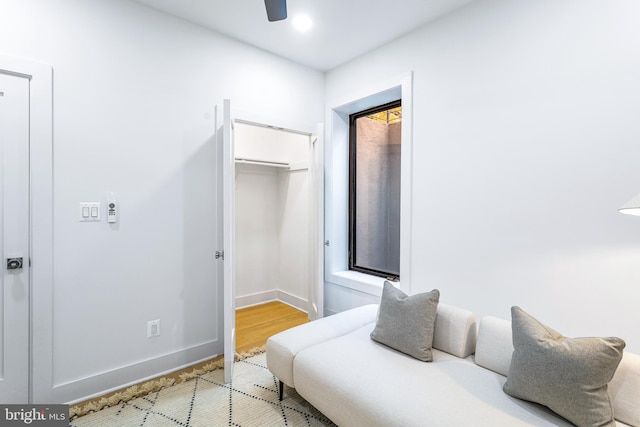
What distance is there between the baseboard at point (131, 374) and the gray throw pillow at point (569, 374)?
2.23 metres

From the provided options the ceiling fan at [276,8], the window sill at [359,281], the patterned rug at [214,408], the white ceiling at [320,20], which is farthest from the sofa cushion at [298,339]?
the white ceiling at [320,20]

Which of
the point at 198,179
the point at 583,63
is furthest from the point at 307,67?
the point at 583,63

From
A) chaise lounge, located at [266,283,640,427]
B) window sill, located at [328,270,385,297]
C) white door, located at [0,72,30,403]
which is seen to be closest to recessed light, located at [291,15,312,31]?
white door, located at [0,72,30,403]

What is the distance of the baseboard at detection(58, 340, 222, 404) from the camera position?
204 centimetres

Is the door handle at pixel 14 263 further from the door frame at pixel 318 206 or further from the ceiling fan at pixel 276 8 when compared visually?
the door frame at pixel 318 206

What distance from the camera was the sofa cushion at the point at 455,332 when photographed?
185 cm

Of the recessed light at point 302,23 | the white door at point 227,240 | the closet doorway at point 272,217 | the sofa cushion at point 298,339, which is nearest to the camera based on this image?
Answer: the sofa cushion at point 298,339

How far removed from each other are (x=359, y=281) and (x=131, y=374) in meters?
1.98

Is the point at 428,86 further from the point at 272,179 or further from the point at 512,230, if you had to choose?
the point at 272,179

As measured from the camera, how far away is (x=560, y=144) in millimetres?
1826

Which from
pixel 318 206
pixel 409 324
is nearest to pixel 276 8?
pixel 409 324

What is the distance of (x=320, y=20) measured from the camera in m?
2.45

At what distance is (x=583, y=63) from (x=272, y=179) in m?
3.18

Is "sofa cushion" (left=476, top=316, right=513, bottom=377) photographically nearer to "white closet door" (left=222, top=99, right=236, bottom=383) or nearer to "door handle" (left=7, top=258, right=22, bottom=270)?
"white closet door" (left=222, top=99, right=236, bottom=383)
